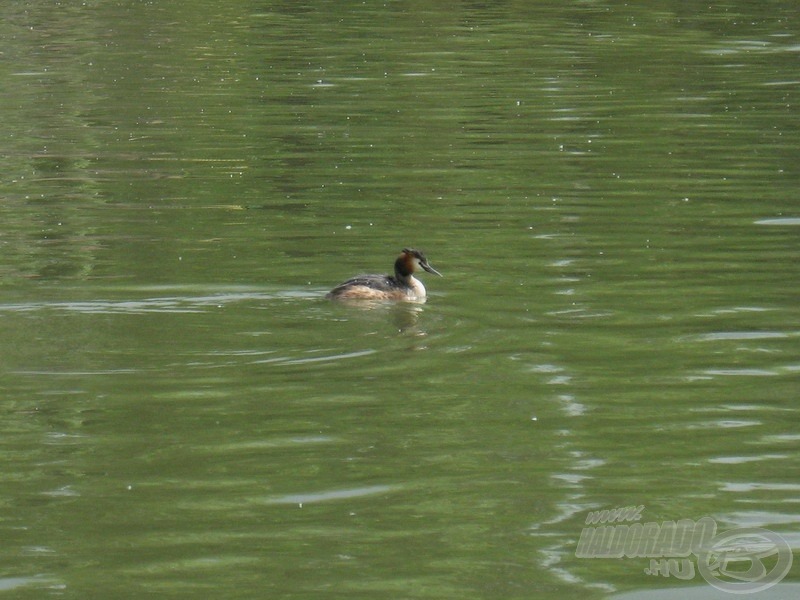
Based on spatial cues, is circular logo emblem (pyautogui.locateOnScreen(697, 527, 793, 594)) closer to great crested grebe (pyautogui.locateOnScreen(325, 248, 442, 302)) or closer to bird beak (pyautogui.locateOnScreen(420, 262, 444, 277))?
great crested grebe (pyautogui.locateOnScreen(325, 248, 442, 302))

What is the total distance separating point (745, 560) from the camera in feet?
24.7

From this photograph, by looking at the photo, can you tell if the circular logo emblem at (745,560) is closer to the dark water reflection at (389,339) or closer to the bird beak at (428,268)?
the dark water reflection at (389,339)

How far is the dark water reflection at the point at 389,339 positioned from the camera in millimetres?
7918

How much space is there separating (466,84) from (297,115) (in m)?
3.91

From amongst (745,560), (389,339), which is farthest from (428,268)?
(745,560)

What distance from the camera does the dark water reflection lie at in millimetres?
7918

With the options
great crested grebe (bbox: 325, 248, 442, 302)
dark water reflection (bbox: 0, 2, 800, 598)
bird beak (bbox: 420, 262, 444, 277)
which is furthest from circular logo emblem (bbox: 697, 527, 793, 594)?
bird beak (bbox: 420, 262, 444, 277)

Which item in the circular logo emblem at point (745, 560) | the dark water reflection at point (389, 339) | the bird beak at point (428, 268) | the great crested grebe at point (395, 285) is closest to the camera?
the circular logo emblem at point (745, 560)

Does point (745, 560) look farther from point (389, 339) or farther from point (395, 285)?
point (395, 285)

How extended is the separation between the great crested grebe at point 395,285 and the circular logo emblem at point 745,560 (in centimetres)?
508

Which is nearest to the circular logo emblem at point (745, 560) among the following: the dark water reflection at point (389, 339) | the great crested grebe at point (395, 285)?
the dark water reflection at point (389, 339)

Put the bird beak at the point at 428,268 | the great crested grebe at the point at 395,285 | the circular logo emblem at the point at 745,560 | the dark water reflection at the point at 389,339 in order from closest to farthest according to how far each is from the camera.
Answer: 1. the circular logo emblem at the point at 745,560
2. the dark water reflection at the point at 389,339
3. the great crested grebe at the point at 395,285
4. the bird beak at the point at 428,268

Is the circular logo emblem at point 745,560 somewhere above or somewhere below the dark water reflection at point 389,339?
above

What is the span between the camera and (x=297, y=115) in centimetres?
2352
